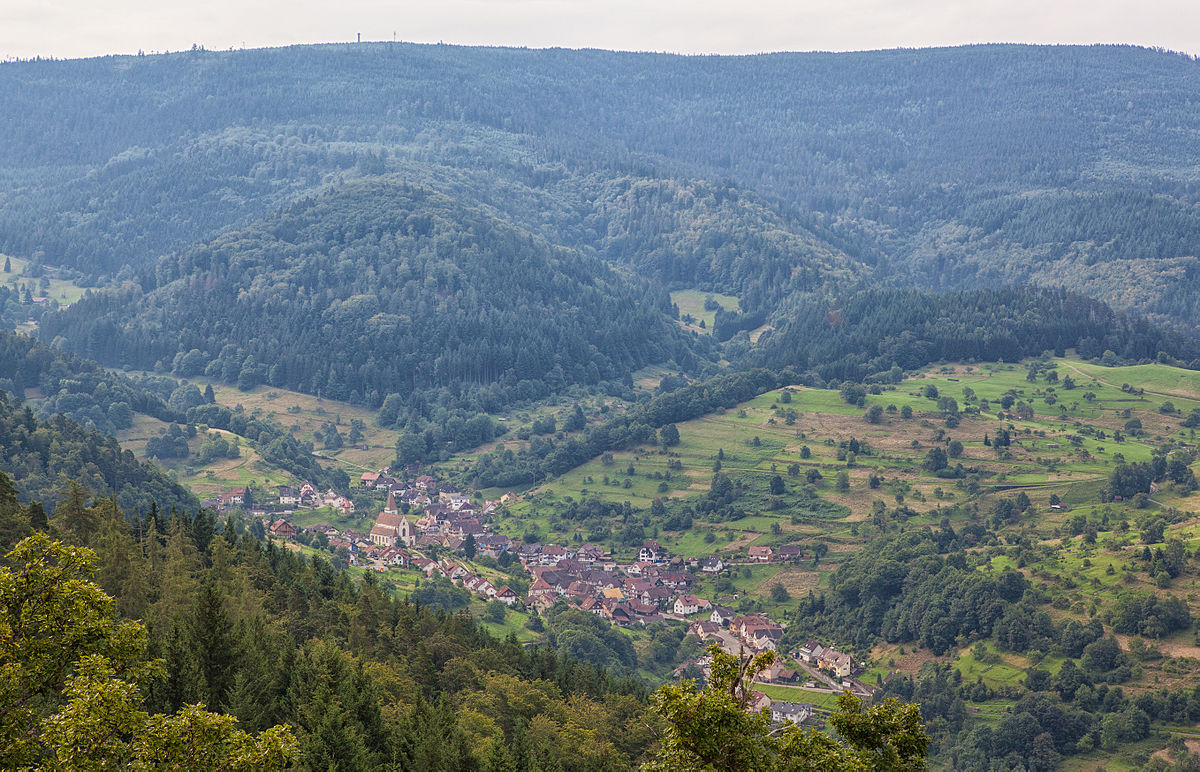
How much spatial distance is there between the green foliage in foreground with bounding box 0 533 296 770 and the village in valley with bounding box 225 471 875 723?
294ft

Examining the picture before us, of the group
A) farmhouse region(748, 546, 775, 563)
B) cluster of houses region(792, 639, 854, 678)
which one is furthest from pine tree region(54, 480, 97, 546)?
farmhouse region(748, 546, 775, 563)

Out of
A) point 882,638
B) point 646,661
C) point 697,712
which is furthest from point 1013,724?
point 697,712

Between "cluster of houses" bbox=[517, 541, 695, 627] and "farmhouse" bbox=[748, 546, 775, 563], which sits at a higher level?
"farmhouse" bbox=[748, 546, 775, 563]

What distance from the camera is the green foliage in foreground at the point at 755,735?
1038 inches

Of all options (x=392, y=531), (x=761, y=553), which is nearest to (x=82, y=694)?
(x=761, y=553)

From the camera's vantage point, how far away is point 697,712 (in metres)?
26.3

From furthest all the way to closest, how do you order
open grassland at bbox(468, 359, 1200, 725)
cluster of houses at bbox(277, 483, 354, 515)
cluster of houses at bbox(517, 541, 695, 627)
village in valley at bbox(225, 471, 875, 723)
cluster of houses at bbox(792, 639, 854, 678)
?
cluster of houses at bbox(277, 483, 354, 515)
cluster of houses at bbox(517, 541, 695, 627)
village in valley at bbox(225, 471, 875, 723)
open grassland at bbox(468, 359, 1200, 725)
cluster of houses at bbox(792, 639, 854, 678)

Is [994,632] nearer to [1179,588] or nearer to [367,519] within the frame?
[1179,588]

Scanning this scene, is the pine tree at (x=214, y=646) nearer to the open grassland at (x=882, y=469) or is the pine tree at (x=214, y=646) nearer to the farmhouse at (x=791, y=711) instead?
the farmhouse at (x=791, y=711)

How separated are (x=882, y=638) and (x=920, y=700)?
19556 millimetres

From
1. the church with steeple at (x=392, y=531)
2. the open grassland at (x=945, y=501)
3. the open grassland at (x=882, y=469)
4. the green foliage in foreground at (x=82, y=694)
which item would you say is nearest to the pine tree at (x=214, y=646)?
the green foliage in foreground at (x=82, y=694)

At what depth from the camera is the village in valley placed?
412 feet

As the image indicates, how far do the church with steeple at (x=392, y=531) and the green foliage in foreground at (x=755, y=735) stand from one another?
13901 cm

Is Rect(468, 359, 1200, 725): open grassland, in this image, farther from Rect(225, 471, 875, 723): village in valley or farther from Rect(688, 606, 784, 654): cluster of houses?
Rect(688, 606, 784, 654): cluster of houses
